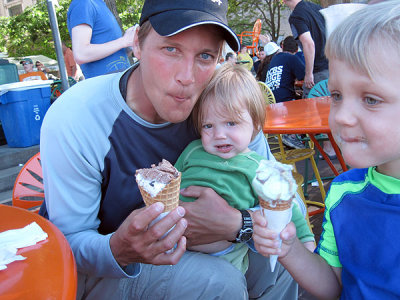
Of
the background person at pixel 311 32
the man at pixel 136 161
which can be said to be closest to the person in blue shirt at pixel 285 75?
the background person at pixel 311 32

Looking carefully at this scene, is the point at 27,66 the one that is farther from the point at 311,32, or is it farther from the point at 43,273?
the point at 43,273

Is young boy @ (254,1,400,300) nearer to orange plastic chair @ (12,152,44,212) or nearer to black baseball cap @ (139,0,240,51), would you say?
black baseball cap @ (139,0,240,51)

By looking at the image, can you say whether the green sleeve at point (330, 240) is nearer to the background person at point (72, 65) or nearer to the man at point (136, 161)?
the man at point (136, 161)

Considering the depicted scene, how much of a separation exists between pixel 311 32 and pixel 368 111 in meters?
4.62

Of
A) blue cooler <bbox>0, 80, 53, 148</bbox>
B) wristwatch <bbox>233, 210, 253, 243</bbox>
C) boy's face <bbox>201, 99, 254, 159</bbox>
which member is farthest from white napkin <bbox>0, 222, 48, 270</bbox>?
blue cooler <bbox>0, 80, 53, 148</bbox>

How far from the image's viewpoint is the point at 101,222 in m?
1.67

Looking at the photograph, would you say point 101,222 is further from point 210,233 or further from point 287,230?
point 287,230

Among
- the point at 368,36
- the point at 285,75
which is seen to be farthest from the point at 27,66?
the point at 368,36

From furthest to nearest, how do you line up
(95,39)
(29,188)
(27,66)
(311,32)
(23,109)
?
(27,66) → (23,109) → (311,32) → (95,39) → (29,188)

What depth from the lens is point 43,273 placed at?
936mm

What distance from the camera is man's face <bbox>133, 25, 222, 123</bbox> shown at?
1.48m

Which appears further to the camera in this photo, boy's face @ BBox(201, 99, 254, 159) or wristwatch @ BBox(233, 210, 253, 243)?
boy's face @ BBox(201, 99, 254, 159)

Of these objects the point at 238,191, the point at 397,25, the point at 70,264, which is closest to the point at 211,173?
the point at 238,191

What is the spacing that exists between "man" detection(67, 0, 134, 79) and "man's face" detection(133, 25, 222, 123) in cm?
142
